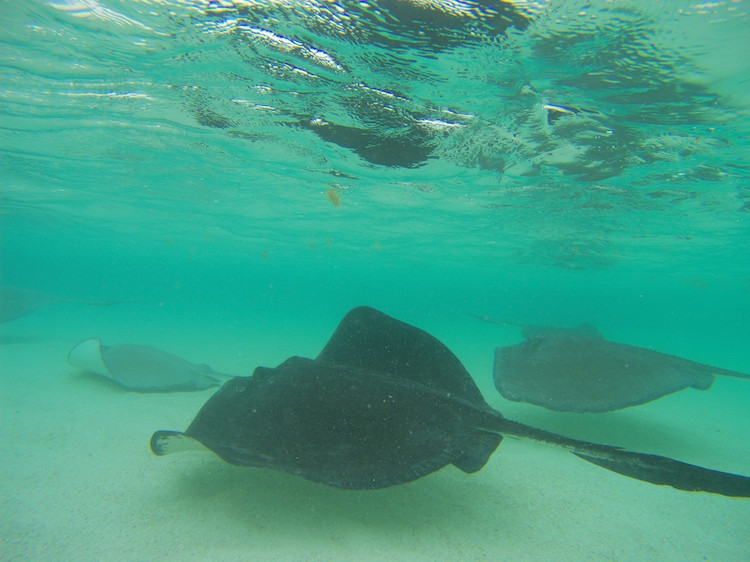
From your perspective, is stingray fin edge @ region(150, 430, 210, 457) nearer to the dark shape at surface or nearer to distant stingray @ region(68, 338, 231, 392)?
distant stingray @ region(68, 338, 231, 392)

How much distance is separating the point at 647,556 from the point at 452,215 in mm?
16331

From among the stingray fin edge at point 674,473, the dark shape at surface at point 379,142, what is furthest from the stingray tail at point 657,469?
the dark shape at surface at point 379,142

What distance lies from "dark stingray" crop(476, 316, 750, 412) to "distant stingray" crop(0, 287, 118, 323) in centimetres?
1405

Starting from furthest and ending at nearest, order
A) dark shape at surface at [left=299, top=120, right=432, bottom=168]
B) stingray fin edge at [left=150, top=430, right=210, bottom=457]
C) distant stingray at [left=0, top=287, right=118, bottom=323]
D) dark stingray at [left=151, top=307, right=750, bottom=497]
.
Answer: distant stingray at [left=0, top=287, right=118, bottom=323] < dark shape at surface at [left=299, top=120, right=432, bottom=168] < stingray fin edge at [left=150, top=430, right=210, bottom=457] < dark stingray at [left=151, top=307, right=750, bottom=497]

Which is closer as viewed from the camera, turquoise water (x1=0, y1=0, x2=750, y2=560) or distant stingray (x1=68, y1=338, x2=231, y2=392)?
turquoise water (x1=0, y1=0, x2=750, y2=560)

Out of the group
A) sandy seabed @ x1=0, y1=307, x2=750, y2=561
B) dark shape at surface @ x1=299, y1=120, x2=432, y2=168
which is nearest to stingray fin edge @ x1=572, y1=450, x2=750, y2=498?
sandy seabed @ x1=0, y1=307, x2=750, y2=561

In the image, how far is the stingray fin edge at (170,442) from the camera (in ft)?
10.1

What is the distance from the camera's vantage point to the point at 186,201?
2036 cm

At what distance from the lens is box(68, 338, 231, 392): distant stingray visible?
7729mm

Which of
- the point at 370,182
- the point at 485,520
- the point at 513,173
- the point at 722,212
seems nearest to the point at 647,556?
the point at 485,520

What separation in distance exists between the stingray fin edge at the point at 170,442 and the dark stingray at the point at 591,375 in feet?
12.3

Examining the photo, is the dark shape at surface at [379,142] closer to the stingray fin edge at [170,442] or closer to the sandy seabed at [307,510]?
the sandy seabed at [307,510]

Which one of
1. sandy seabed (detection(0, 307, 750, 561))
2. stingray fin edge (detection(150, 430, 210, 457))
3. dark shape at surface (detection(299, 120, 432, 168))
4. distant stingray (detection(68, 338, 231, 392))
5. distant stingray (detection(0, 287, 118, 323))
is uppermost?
dark shape at surface (detection(299, 120, 432, 168))

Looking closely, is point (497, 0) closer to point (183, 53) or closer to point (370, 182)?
point (183, 53)
